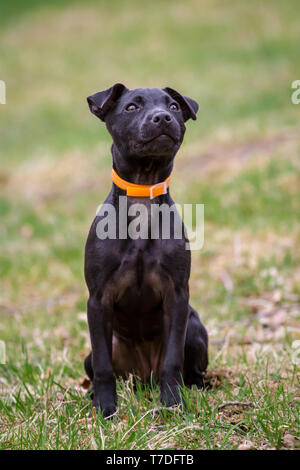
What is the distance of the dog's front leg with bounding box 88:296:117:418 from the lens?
3162mm

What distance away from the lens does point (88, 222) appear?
9172 millimetres

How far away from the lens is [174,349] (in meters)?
3.14

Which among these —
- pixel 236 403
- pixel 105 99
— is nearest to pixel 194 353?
pixel 236 403

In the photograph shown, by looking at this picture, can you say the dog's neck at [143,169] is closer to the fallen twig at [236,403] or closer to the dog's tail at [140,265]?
the dog's tail at [140,265]

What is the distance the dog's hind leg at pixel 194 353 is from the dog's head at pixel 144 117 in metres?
1.06

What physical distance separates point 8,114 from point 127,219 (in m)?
15.7

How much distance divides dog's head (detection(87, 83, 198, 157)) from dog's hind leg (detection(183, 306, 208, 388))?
106cm

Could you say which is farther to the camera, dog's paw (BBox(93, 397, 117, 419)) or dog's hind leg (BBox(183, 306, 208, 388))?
dog's hind leg (BBox(183, 306, 208, 388))

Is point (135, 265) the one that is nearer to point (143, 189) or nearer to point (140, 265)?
point (140, 265)

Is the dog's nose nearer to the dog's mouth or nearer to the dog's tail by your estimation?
the dog's mouth

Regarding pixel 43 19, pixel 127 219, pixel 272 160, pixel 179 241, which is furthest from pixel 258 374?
pixel 43 19

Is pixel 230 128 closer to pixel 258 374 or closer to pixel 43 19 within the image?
pixel 258 374

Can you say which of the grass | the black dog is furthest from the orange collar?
the grass

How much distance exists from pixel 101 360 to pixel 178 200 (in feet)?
18.8
